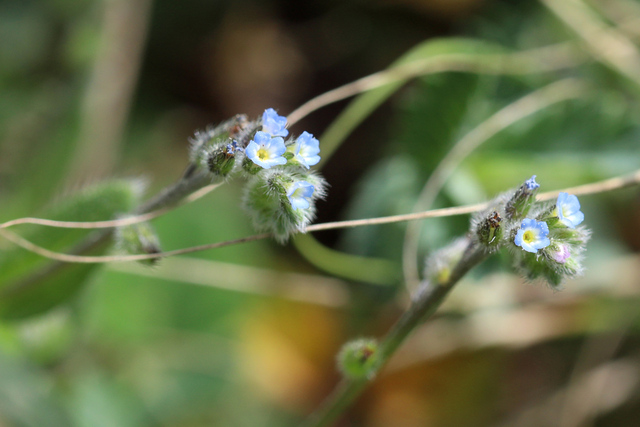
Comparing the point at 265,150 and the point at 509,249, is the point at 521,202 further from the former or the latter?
the point at 265,150

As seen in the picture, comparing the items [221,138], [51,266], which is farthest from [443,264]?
[51,266]

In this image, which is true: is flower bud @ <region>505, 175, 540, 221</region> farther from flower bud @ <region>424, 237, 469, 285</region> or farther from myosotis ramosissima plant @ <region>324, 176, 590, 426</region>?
flower bud @ <region>424, 237, 469, 285</region>

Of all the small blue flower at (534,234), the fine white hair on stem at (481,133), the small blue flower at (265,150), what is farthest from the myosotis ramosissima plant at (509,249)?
the fine white hair on stem at (481,133)

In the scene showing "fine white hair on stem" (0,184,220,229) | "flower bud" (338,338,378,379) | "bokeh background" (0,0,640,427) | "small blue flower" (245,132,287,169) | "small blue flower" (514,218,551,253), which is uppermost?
"bokeh background" (0,0,640,427)

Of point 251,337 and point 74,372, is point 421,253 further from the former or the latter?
point 74,372

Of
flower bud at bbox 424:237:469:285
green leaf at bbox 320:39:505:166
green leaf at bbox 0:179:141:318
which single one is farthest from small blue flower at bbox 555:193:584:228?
green leaf at bbox 320:39:505:166

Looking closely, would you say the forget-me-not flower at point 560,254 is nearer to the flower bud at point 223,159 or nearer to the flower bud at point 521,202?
the flower bud at point 521,202

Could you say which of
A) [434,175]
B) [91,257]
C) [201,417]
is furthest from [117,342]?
[434,175]
